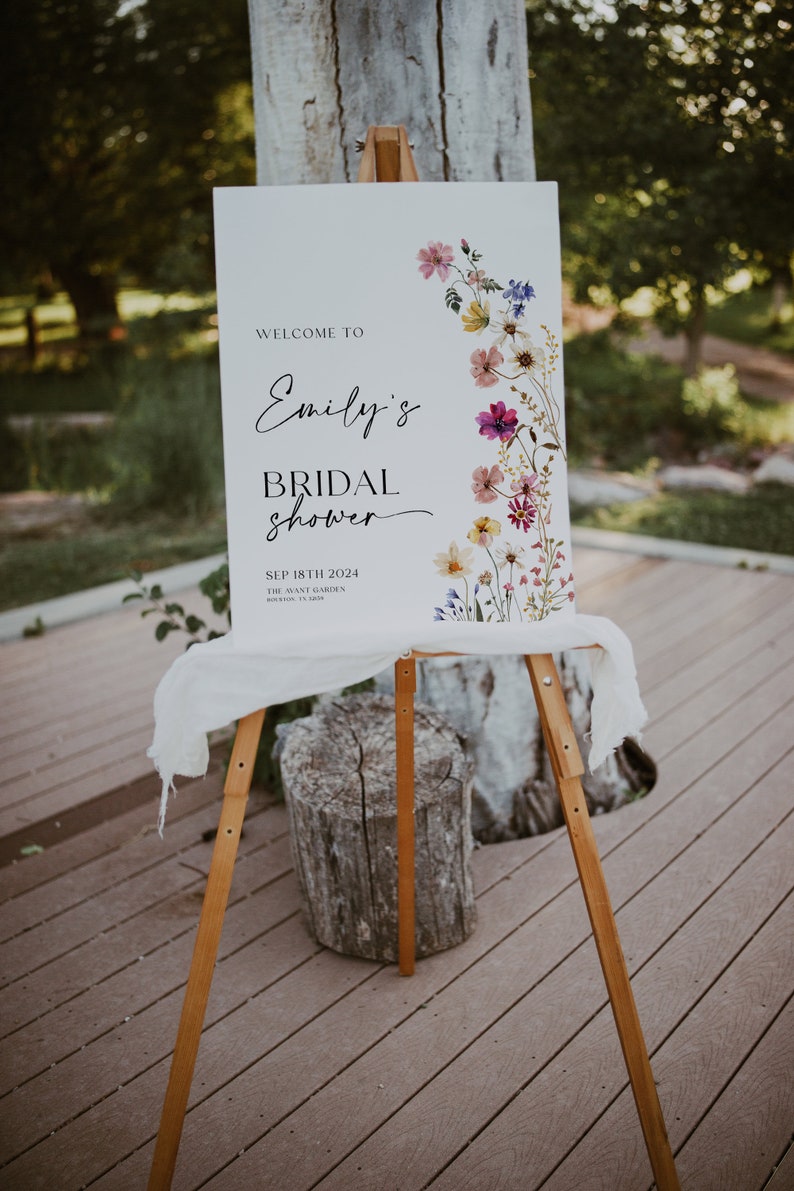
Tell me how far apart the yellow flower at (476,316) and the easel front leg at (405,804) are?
496mm

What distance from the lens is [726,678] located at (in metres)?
3.17

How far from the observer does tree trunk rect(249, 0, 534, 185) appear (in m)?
1.98

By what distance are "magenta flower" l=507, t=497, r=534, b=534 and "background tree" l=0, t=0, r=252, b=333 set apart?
6.61 meters

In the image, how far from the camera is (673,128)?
509 cm

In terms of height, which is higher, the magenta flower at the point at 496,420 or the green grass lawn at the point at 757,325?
Answer: the green grass lawn at the point at 757,325

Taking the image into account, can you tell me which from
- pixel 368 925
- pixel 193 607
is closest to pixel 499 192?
pixel 368 925

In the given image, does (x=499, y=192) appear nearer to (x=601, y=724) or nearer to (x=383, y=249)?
(x=383, y=249)

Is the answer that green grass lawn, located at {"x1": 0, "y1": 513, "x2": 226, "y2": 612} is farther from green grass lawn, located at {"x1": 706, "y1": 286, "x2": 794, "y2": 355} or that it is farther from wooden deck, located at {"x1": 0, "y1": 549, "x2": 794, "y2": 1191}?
green grass lawn, located at {"x1": 706, "y1": 286, "x2": 794, "y2": 355}

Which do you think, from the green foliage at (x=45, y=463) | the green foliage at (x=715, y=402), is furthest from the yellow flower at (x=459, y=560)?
the green foliage at (x=715, y=402)

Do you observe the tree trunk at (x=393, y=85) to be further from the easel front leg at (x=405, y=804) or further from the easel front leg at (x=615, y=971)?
the easel front leg at (x=615, y=971)

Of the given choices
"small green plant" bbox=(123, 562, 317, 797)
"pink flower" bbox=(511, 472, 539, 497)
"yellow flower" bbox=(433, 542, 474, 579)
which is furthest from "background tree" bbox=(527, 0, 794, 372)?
"yellow flower" bbox=(433, 542, 474, 579)

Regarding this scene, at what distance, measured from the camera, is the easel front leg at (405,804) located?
1631 mm

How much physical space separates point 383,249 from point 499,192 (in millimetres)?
182

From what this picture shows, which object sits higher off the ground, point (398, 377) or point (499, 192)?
point (499, 192)
